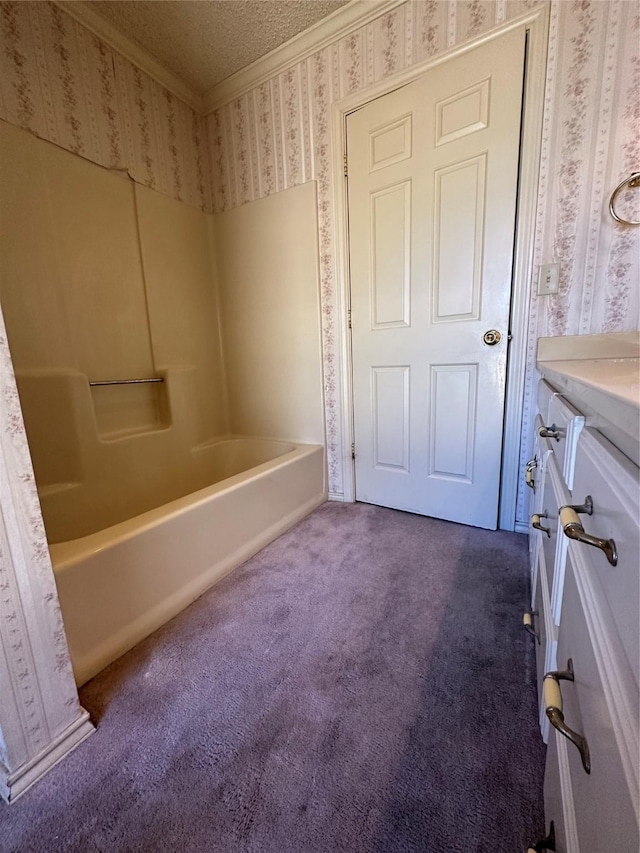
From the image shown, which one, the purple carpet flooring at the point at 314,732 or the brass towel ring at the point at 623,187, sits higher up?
the brass towel ring at the point at 623,187

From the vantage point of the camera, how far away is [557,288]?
1374mm

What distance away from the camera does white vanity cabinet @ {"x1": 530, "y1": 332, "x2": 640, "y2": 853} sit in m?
0.25

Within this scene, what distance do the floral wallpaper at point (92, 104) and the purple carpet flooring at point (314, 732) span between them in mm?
2129

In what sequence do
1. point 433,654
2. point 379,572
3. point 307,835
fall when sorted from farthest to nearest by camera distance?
point 379,572, point 433,654, point 307,835

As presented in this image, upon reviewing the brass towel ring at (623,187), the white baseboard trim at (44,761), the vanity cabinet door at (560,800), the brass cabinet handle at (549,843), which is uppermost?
the brass towel ring at (623,187)

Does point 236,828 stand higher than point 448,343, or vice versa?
point 448,343

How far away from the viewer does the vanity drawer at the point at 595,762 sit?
0.23 meters

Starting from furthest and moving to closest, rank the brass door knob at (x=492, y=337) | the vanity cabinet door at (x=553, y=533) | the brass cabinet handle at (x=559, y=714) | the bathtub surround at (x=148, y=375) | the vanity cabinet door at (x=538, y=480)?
the brass door knob at (x=492, y=337), the bathtub surround at (x=148, y=375), the vanity cabinet door at (x=538, y=480), the vanity cabinet door at (x=553, y=533), the brass cabinet handle at (x=559, y=714)

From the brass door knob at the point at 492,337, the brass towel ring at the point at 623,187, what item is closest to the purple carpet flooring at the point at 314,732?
the brass door knob at the point at 492,337

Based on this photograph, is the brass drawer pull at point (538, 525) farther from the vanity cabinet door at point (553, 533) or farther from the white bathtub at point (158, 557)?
the white bathtub at point (158, 557)

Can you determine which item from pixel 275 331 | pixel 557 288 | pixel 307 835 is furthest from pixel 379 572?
pixel 275 331

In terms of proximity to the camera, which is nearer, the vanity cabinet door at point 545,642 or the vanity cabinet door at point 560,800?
the vanity cabinet door at point 560,800

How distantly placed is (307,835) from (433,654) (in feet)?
1.68

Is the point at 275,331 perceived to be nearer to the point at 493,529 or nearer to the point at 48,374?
the point at 48,374
